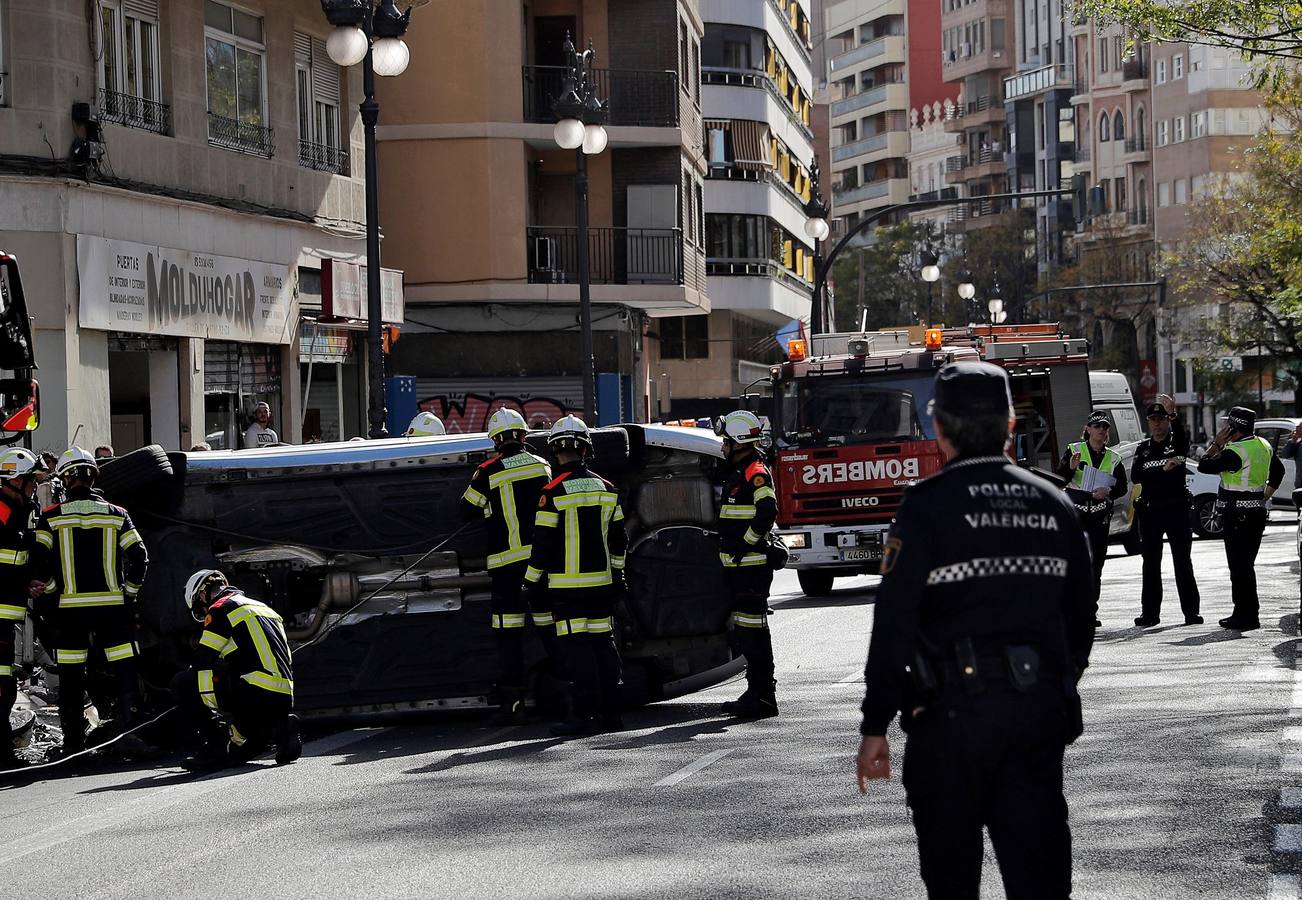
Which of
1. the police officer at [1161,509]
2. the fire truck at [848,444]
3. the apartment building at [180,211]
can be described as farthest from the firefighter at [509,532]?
the fire truck at [848,444]

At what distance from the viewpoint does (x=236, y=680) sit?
36.0 feet

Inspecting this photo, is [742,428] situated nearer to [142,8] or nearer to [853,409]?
[853,409]

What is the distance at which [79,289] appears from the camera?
66.6 feet

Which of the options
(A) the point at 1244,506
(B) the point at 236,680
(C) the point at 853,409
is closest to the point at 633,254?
(C) the point at 853,409

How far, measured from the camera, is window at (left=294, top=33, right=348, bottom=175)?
26.9 metres

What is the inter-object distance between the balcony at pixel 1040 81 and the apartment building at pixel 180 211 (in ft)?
312

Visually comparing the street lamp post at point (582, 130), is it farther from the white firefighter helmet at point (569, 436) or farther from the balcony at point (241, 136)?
the white firefighter helmet at point (569, 436)

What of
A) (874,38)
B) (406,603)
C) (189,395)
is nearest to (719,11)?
(189,395)

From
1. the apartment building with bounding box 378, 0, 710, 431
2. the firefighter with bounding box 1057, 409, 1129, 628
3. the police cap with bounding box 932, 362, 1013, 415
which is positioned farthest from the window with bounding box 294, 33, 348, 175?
the police cap with bounding box 932, 362, 1013, 415

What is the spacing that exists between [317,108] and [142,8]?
5325 mm

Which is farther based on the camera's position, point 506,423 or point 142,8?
point 142,8

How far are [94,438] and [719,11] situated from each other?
38.8 meters

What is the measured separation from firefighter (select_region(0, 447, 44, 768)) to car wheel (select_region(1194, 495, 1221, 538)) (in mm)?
22544

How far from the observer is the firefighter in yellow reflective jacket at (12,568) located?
38.3 ft
